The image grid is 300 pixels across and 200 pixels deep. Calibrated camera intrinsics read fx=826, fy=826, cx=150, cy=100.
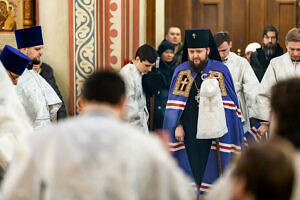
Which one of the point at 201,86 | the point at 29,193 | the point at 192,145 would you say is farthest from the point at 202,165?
the point at 29,193

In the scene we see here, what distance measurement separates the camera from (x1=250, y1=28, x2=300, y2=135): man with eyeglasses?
7.52 meters

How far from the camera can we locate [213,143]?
24.5 ft

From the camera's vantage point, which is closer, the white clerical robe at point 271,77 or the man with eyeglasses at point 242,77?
the white clerical robe at point 271,77

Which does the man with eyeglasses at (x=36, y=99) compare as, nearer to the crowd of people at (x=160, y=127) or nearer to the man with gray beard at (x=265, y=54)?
the crowd of people at (x=160, y=127)

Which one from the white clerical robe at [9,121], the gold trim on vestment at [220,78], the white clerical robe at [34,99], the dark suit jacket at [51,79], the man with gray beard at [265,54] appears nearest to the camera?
the white clerical robe at [9,121]

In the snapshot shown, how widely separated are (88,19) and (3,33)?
0.95 m

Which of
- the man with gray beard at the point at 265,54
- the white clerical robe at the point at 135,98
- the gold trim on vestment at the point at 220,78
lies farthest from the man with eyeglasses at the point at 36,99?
the man with gray beard at the point at 265,54

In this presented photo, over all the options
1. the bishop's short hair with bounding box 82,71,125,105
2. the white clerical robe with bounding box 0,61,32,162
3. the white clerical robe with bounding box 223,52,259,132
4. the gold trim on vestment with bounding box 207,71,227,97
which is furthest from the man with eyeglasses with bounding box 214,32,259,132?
the bishop's short hair with bounding box 82,71,125,105

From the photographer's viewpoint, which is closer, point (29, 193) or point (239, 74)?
point (29, 193)

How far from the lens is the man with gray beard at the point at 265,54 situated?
958 cm

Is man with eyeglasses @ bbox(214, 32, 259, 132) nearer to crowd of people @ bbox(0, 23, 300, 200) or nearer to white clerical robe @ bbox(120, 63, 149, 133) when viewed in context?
crowd of people @ bbox(0, 23, 300, 200)

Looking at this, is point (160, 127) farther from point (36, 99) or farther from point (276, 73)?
point (36, 99)

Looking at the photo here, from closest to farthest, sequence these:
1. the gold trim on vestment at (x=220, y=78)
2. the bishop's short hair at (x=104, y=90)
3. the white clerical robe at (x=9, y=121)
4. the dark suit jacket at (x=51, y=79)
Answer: the bishop's short hair at (x=104, y=90) → the white clerical robe at (x=9, y=121) → the gold trim on vestment at (x=220, y=78) → the dark suit jacket at (x=51, y=79)

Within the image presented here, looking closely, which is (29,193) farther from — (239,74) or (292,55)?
(239,74)
